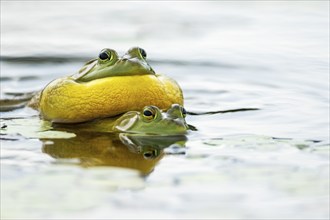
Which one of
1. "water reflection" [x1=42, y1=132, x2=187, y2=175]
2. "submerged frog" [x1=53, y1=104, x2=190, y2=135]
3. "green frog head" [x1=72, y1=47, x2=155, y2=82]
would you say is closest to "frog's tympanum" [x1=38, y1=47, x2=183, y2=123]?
"green frog head" [x1=72, y1=47, x2=155, y2=82]

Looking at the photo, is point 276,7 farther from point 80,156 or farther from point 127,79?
point 80,156

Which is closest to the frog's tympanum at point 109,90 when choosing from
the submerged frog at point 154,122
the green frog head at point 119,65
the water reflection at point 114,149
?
the green frog head at point 119,65

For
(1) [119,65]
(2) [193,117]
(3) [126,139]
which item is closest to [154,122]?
(3) [126,139]

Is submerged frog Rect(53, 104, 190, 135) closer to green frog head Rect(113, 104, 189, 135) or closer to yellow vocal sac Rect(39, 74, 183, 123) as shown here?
green frog head Rect(113, 104, 189, 135)

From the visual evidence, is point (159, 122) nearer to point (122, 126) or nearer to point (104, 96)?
point (122, 126)

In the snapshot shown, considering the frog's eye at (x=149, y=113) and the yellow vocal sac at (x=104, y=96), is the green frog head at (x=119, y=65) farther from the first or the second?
the frog's eye at (x=149, y=113)
